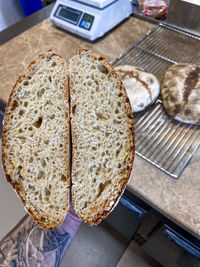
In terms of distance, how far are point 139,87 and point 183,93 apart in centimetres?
30

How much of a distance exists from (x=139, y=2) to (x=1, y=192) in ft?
8.09

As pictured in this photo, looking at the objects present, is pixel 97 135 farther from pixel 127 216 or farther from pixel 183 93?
pixel 127 216

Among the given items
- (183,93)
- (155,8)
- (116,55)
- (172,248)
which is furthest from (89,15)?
(172,248)

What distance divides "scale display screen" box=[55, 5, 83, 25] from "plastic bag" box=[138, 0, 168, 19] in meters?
0.77

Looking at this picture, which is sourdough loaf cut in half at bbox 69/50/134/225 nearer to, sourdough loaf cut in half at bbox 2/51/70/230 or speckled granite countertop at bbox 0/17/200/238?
sourdough loaf cut in half at bbox 2/51/70/230

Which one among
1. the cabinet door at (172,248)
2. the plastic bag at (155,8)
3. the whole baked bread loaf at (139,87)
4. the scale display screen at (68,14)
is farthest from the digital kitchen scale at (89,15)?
the cabinet door at (172,248)

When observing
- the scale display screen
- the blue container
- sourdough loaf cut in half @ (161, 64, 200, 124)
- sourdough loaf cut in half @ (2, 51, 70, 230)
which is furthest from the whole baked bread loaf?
the blue container

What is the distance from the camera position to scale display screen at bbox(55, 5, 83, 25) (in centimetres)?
198

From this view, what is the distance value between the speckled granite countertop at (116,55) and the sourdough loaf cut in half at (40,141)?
0.44 metres

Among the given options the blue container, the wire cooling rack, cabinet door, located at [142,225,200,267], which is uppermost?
the blue container

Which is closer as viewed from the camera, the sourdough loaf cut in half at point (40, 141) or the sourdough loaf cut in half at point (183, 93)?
the sourdough loaf cut in half at point (40, 141)

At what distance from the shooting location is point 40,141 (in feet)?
3.41

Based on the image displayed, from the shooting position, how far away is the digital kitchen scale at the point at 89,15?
187 cm

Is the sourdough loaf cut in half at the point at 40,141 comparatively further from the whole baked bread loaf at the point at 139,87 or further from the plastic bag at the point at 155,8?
the plastic bag at the point at 155,8
